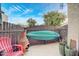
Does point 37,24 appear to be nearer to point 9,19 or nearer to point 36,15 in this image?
point 36,15

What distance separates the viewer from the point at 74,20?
208 cm

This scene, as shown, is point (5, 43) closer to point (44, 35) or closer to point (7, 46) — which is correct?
point (7, 46)

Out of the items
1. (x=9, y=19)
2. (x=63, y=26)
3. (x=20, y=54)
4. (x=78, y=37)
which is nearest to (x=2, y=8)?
(x=9, y=19)

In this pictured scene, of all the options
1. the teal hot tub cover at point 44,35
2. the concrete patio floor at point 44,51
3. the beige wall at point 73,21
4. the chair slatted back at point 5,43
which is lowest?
the concrete patio floor at point 44,51

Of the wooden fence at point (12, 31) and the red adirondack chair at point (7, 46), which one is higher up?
the wooden fence at point (12, 31)

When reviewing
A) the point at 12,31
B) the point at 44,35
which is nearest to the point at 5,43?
the point at 12,31

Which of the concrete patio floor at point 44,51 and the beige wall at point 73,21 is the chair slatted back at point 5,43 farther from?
the beige wall at point 73,21

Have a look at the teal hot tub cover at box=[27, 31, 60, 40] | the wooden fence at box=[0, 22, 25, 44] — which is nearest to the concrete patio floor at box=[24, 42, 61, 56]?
the teal hot tub cover at box=[27, 31, 60, 40]

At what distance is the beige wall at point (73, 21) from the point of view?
6.81 ft

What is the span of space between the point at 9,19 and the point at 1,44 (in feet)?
0.85

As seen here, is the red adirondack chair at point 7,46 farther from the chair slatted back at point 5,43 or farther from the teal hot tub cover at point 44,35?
the teal hot tub cover at point 44,35

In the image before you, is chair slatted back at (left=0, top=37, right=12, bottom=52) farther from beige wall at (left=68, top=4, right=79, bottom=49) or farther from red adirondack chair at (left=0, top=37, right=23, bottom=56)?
beige wall at (left=68, top=4, right=79, bottom=49)

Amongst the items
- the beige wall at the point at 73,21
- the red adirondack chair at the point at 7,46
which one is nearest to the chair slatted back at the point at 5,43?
the red adirondack chair at the point at 7,46

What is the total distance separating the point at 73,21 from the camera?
208 cm
